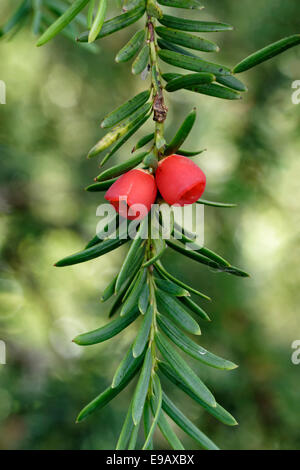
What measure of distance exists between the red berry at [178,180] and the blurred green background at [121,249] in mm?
548

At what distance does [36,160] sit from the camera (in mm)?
1171

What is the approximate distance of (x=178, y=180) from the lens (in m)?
0.36

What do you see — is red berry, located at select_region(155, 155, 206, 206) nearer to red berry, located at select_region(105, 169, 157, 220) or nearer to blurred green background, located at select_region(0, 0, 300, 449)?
red berry, located at select_region(105, 169, 157, 220)

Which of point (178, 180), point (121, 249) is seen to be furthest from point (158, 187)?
point (121, 249)

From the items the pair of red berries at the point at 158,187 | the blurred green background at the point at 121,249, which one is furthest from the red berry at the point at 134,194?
the blurred green background at the point at 121,249

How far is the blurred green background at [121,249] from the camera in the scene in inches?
37.1

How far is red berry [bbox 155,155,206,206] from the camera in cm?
36

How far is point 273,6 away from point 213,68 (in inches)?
25.0

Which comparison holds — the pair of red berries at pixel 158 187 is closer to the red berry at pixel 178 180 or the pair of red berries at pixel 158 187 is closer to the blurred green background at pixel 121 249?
the red berry at pixel 178 180

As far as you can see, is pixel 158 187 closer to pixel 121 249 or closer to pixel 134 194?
pixel 134 194

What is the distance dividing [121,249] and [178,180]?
2.44 feet

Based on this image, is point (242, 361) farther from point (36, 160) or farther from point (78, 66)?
point (78, 66)

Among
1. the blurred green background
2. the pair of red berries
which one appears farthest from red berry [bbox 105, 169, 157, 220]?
the blurred green background
